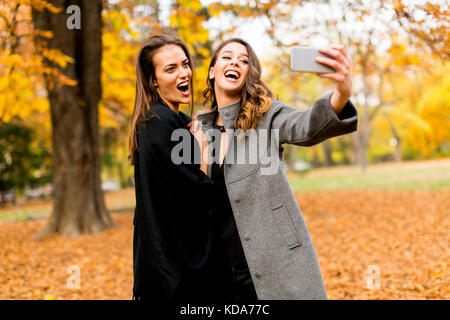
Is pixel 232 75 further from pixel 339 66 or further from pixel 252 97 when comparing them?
pixel 339 66

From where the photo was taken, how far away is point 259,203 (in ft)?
5.96

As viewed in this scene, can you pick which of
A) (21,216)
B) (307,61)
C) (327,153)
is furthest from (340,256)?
(327,153)

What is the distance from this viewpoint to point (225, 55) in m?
2.09

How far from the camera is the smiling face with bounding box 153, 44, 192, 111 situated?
6.87 feet

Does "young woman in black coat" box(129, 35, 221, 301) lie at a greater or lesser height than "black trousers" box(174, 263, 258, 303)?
greater

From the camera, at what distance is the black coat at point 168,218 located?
5.80ft

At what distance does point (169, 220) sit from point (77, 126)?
24.1ft

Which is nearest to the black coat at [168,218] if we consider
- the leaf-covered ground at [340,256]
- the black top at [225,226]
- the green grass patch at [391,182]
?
the black top at [225,226]

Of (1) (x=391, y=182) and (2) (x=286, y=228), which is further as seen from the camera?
(1) (x=391, y=182)

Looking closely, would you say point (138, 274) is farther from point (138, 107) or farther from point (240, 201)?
point (138, 107)

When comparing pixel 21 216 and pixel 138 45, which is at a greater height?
pixel 138 45

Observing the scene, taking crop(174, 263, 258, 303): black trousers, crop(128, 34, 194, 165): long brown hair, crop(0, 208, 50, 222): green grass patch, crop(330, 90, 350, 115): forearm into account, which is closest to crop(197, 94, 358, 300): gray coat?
crop(174, 263, 258, 303): black trousers

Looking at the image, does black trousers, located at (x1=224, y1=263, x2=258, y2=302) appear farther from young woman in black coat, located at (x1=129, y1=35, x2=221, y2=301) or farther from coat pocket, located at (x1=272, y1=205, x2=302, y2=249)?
coat pocket, located at (x1=272, y1=205, x2=302, y2=249)

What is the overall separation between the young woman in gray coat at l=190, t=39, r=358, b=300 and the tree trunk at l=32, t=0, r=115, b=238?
6.67 meters
